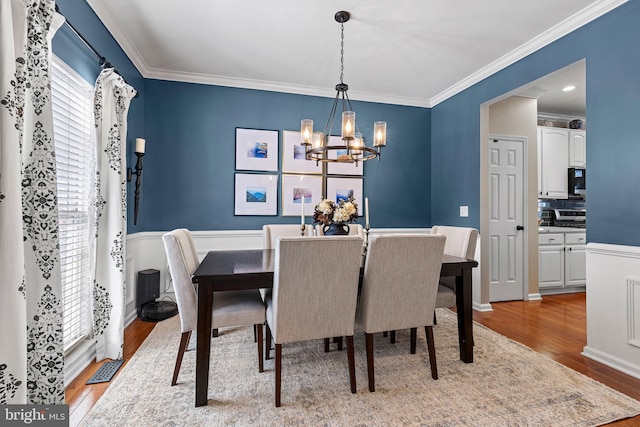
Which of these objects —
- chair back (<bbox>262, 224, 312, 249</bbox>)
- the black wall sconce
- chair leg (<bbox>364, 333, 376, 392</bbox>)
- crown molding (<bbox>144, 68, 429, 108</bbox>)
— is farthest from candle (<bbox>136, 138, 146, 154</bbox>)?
chair leg (<bbox>364, 333, 376, 392</bbox>)

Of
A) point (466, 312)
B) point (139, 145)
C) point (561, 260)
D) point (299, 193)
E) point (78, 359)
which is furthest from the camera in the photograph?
point (561, 260)

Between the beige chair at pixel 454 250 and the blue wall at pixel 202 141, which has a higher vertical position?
the blue wall at pixel 202 141

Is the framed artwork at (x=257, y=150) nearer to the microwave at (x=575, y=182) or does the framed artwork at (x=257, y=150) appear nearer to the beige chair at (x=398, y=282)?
the beige chair at (x=398, y=282)

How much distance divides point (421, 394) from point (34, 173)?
7.69 ft

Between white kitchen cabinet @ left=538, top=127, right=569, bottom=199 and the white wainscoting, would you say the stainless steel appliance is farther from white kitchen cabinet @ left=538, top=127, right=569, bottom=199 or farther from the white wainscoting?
the white wainscoting

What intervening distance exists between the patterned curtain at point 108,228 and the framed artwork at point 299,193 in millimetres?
1878

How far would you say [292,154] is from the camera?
3984mm

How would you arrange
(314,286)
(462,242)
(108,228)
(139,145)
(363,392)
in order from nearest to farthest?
(314,286)
(363,392)
(108,228)
(462,242)
(139,145)

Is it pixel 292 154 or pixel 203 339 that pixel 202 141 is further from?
pixel 203 339

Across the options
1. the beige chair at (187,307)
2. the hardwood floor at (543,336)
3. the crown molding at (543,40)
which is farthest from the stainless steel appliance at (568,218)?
the beige chair at (187,307)

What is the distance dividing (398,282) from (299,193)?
7.64 feet

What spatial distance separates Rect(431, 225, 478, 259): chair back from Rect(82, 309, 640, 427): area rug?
0.76m

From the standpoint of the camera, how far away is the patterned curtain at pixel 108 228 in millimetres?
2311

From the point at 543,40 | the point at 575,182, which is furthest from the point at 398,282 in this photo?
the point at 575,182
